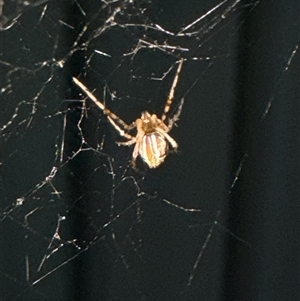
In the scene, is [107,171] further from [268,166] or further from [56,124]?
[268,166]

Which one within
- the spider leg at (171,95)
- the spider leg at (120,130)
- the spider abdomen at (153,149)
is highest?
the spider leg at (171,95)

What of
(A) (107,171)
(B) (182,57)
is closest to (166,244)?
(A) (107,171)

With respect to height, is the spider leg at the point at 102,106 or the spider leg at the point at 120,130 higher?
the spider leg at the point at 102,106

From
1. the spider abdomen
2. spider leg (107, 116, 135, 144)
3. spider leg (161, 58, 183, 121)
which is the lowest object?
the spider abdomen

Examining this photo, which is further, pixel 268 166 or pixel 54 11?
pixel 268 166

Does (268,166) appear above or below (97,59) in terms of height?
below
